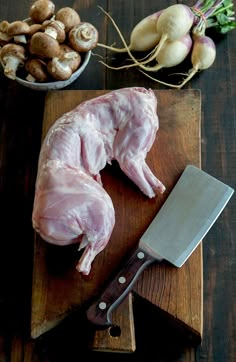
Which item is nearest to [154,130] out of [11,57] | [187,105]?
[187,105]

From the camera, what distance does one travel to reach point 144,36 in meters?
1.27

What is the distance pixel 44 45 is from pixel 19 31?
8cm

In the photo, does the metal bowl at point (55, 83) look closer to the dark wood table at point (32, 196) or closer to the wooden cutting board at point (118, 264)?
the dark wood table at point (32, 196)

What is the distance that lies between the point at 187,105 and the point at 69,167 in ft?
1.10

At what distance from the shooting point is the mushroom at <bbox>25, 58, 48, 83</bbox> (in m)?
1.15

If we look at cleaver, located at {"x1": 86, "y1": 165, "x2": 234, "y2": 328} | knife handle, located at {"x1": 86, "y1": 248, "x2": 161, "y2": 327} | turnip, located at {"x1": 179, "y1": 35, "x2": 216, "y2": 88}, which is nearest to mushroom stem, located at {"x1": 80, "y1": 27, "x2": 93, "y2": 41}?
turnip, located at {"x1": 179, "y1": 35, "x2": 216, "y2": 88}

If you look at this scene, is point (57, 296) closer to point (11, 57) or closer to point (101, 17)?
point (11, 57)

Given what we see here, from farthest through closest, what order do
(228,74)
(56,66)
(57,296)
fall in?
(228,74)
(56,66)
(57,296)

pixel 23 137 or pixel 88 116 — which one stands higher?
pixel 88 116

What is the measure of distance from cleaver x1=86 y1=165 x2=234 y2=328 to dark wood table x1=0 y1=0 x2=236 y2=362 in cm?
10

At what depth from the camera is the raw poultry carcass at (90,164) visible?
946mm

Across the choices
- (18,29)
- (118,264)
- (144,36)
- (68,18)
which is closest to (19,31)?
(18,29)

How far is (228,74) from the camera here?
1287mm

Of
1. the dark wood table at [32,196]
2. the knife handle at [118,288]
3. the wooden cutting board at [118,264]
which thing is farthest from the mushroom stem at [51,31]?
the knife handle at [118,288]
